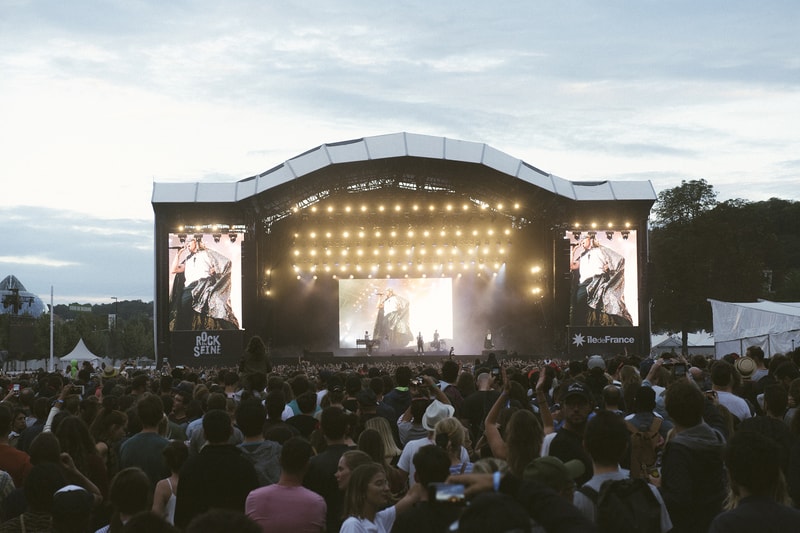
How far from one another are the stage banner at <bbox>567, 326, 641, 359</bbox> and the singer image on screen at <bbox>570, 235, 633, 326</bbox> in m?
0.21

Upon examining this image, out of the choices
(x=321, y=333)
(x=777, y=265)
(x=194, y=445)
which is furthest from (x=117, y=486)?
(x=777, y=265)

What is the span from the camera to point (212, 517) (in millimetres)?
2594

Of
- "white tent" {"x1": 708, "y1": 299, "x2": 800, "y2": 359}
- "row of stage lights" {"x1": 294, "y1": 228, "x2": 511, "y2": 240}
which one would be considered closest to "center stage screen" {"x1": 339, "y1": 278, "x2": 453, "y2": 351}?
"row of stage lights" {"x1": 294, "y1": 228, "x2": 511, "y2": 240}

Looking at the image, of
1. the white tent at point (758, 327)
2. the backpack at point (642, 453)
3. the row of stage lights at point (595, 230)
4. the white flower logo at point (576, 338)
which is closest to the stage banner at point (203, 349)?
the white flower logo at point (576, 338)

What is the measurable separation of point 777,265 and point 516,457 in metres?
73.7

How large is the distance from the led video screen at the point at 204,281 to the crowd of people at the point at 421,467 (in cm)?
2435

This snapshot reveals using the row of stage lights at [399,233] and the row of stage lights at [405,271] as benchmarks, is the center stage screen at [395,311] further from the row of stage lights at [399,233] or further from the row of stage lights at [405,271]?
the row of stage lights at [399,233]

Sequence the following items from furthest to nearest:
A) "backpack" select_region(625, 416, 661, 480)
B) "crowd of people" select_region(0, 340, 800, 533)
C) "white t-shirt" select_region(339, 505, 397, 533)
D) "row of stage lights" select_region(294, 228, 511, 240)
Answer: "row of stage lights" select_region(294, 228, 511, 240) < "backpack" select_region(625, 416, 661, 480) < "white t-shirt" select_region(339, 505, 397, 533) < "crowd of people" select_region(0, 340, 800, 533)

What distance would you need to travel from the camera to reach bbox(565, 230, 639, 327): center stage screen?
32906 mm

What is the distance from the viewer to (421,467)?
13.2 feet

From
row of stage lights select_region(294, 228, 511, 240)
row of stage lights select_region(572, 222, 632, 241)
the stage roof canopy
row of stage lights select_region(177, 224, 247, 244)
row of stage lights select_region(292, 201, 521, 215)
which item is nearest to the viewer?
the stage roof canopy

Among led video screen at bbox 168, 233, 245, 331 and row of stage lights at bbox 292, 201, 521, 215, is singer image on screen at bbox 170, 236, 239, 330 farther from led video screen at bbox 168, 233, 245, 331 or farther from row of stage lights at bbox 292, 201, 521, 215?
row of stage lights at bbox 292, 201, 521, 215

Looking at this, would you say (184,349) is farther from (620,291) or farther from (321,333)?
(620,291)

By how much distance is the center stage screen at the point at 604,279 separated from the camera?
32906mm
